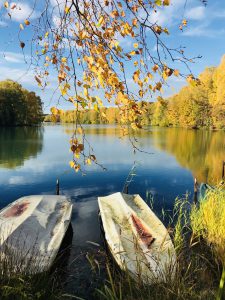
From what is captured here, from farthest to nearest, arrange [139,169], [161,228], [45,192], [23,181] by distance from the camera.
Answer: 1. [139,169]
2. [23,181]
3. [45,192]
4. [161,228]

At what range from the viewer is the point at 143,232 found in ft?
32.1

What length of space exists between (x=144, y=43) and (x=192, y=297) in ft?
12.5

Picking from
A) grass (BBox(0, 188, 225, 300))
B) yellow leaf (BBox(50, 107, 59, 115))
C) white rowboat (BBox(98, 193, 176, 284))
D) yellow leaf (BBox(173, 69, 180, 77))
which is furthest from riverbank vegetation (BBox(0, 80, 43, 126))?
yellow leaf (BBox(173, 69, 180, 77))

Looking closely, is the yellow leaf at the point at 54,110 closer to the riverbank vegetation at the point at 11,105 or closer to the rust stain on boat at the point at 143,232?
the rust stain on boat at the point at 143,232

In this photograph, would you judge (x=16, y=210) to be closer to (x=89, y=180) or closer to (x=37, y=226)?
(x=37, y=226)

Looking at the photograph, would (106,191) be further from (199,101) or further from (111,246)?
(199,101)

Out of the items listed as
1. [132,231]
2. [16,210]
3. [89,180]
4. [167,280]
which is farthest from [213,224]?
[89,180]

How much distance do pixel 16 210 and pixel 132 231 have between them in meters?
4.84

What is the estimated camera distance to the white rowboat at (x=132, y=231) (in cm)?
798

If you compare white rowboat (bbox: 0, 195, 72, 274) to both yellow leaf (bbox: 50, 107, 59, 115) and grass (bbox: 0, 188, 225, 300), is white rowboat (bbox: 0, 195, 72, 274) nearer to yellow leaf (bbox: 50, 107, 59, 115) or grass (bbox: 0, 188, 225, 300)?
grass (bbox: 0, 188, 225, 300)

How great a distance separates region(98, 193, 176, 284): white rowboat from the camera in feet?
26.2

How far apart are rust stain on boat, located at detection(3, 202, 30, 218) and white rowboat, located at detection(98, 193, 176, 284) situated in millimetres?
2912

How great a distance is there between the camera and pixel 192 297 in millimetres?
4855

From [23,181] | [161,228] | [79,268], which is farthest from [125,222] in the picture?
[23,181]
